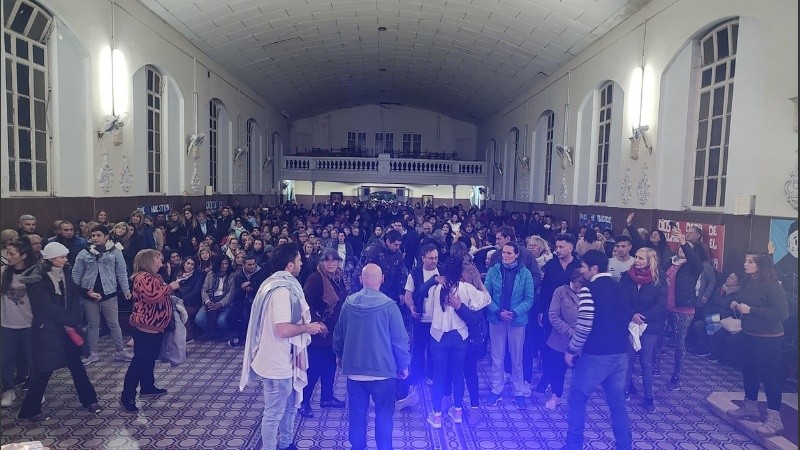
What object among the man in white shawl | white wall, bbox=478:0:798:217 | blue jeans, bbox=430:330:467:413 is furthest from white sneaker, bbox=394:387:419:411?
white wall, bbox=478:0:798:217

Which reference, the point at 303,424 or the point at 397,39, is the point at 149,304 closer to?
the point at 303,424

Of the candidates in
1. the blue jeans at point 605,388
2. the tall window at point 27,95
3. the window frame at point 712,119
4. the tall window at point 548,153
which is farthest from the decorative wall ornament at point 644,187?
the tall window at point 27,95

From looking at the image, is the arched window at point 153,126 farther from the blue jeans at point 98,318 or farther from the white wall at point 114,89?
the blue jeans at point 98,318

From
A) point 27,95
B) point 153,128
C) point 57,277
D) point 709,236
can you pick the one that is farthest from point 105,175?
point 709,236

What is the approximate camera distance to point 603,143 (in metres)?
12.0

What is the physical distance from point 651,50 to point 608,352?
25.2ft

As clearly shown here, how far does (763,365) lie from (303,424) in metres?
4.50

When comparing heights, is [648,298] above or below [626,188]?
below

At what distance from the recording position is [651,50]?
9.66 meters

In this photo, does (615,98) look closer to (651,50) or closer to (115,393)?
(651,50)

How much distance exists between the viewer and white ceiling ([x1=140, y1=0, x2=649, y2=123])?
11641 mm

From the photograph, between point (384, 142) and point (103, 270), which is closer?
point (103, 270)

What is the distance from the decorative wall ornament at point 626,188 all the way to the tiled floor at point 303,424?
197 inches

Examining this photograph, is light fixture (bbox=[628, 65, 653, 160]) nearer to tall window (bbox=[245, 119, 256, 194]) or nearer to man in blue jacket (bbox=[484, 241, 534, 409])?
man in blue jacket (bbox=[484, 241, 534, 409])
